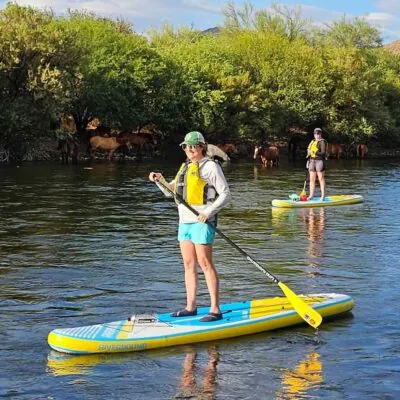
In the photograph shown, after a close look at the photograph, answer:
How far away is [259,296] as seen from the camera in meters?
10.4

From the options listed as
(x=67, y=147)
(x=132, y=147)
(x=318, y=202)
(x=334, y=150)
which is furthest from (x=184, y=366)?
(x=334, y=150)

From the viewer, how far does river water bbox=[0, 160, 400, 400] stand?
7.05m

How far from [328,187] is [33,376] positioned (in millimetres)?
21922

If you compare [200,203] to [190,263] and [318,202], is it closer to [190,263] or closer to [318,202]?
[190,263]

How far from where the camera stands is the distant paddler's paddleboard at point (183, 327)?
7833 millimetres

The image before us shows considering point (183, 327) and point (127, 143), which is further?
point (127, 143)

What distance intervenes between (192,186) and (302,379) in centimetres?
244

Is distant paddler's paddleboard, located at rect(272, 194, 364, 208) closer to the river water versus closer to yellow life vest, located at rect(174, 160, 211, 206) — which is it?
the river water

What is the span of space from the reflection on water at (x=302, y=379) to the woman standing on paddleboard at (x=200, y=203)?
1361 mm

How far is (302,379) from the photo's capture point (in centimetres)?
714

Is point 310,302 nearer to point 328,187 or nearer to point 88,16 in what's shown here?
point 328,187

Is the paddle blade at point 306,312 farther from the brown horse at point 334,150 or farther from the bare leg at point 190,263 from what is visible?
the brown horse at point 334,150

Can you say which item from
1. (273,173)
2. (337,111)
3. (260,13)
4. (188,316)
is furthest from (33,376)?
(260,13)

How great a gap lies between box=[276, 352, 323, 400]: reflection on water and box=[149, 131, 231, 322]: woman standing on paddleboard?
136 centimetres
